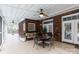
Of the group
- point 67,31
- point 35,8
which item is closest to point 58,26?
point 67,31

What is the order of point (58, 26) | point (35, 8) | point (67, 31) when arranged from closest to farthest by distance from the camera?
point (35, 8)
point (67, 31)
point (58, 26)

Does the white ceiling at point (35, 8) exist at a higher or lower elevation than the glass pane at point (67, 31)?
higher

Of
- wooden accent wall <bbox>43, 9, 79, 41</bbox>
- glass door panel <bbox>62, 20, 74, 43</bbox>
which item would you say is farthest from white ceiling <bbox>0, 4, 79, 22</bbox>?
glass door panel <bbox>62, 20, 74, 43</bbox>

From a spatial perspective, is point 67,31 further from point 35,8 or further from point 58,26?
point 35,8

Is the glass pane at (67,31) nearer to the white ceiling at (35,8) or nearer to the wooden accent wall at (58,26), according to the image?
the wooden accent wall at (58,26)

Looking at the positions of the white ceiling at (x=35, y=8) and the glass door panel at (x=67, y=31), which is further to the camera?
the glass door panel at (x=67, y=31)

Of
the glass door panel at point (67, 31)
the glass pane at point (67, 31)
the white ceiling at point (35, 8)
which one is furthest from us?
the glass pane at point (67, 31)

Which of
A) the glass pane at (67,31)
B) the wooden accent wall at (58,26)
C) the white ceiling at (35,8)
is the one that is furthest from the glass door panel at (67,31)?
the white ceiling at (35,8)

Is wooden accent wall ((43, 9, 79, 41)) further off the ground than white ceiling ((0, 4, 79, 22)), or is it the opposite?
white ceiling ((0, 4, 79, 22))

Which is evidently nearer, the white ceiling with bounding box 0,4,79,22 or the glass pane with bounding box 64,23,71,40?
the white ceiling with bounding box 0,4,79,22

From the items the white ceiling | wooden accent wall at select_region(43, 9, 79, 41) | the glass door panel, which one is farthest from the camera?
wooden accent wall at select_region(43, 9, 79, 41)

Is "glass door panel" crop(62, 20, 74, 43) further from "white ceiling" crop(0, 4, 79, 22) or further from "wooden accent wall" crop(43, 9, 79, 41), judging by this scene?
"white ceiling" crop(0, 4, 79, 22)

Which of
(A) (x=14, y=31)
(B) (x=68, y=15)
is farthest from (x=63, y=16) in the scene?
(A) (x=14, y=31)

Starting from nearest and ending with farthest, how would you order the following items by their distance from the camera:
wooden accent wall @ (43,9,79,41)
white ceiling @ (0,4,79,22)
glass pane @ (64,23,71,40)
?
1. white ceiling @ (0,4,79,22)
2. glass pane @ (64,23,71,40)
3. wooden accent wall @ (43,9,79,41)
